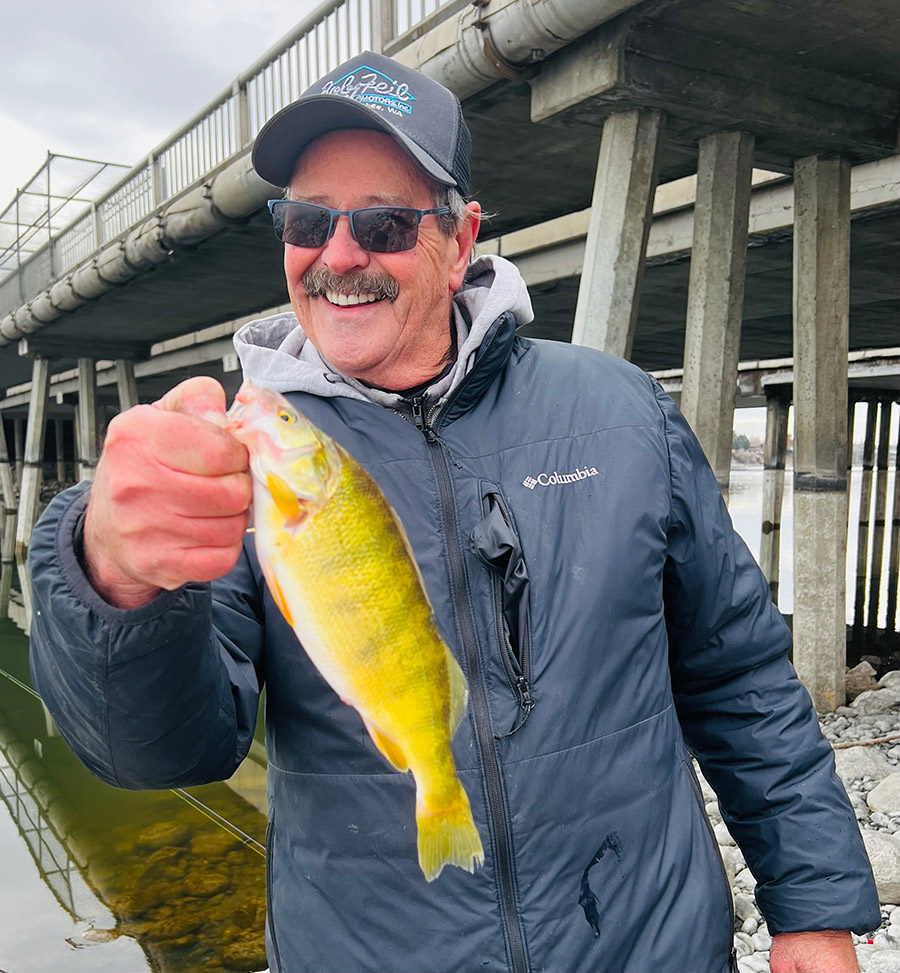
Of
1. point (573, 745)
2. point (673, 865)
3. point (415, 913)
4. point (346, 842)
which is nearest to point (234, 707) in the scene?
point (346, 842)

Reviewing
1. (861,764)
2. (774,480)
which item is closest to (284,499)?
(861,764)

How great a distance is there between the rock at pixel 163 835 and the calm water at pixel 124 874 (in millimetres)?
14

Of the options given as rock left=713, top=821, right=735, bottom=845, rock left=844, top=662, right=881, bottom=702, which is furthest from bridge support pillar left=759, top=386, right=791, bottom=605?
rock left=713, top=821, right=735, bottom=845

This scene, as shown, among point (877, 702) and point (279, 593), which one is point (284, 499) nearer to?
point (279, 593)

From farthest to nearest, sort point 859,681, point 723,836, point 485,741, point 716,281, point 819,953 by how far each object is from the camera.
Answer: point 859,681 < point 716,281 < point 723,836 < point 819,953 < point 485,741

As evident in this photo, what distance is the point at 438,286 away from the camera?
6.66 feet

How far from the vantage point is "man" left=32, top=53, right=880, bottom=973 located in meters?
1.64

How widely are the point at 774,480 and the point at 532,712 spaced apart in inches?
824

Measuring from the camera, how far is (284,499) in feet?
4.00

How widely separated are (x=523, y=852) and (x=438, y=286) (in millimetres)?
1238

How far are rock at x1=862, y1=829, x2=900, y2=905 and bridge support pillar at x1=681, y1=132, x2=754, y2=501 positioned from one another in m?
3.78

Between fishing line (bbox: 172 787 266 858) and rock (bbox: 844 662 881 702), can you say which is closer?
fishing line (bbox: 172 787 266 858)

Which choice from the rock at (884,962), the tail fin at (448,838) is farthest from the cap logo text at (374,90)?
the rock at (884,962)

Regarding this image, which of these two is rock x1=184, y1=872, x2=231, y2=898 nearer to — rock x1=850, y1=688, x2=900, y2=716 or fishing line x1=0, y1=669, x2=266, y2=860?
fishing line x1=0, y1=669, x2=266, y2=860
